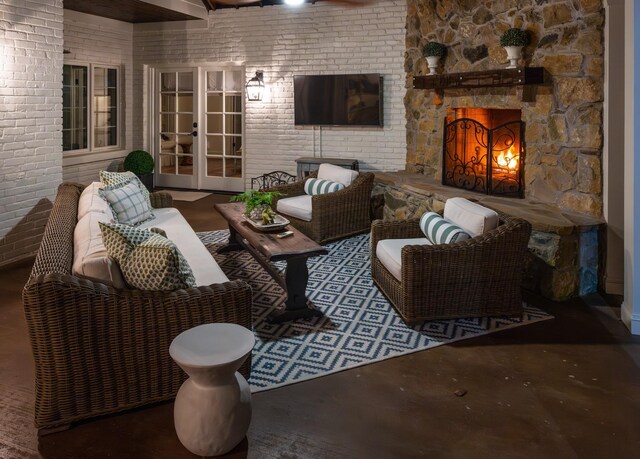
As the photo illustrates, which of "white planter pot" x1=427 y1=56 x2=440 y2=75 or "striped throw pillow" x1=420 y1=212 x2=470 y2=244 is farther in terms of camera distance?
"white planter pot" x1=427 y1=56 x2=440 y2=75

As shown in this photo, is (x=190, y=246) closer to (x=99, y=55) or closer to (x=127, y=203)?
(x=127, y=203)

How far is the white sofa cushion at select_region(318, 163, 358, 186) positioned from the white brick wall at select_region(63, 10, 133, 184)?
3.91 m

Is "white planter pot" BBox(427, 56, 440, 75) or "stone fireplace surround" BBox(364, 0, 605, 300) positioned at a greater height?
"white planter pot" BBox(427, 56, 440, 75)

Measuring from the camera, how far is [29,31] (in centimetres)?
507

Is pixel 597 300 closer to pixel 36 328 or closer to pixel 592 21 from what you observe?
pixel 592 21

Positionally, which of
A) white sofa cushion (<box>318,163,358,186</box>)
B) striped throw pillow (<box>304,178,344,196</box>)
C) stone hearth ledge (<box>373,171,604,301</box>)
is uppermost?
white sofa cushion (<box>318,163,358,186</box>)

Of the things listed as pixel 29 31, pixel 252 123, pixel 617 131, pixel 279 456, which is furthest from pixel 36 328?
pixel 252 123

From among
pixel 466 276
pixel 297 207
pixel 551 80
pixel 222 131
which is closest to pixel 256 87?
pixel 222 131

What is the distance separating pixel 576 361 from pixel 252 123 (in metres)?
6.47

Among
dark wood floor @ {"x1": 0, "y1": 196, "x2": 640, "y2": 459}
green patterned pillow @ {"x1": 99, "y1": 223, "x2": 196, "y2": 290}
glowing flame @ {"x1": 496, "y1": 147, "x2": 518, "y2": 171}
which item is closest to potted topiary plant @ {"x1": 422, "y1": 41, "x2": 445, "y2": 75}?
glowing flame @ {"x1": 496, "y1": 147, "x2": 518, "y2": 171}

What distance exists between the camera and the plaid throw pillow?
15.1 feet

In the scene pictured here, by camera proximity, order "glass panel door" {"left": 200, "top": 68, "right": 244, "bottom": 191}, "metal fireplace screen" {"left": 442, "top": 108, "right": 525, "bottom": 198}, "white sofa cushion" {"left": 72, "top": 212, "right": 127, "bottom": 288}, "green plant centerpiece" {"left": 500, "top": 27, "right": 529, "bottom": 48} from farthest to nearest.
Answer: "glass panel door" {"left": 200, "top": 68, "right": 244, "bottom": 191} → "metal fireplace screen" {"left": 442, "top": 108, "right": 525, "bottom": 198} → "green plant centerpiece" {"left": 500, "top": 27, "right": 529, "bottom": 48} → "white sofa cushion" {"left": 72, "top": 212, "right": 127, "bottom": 288}

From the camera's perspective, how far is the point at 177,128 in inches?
373

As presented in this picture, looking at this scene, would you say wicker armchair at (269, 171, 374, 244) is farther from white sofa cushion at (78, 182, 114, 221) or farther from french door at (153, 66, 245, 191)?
french door at (153, 66, 245, 191)
